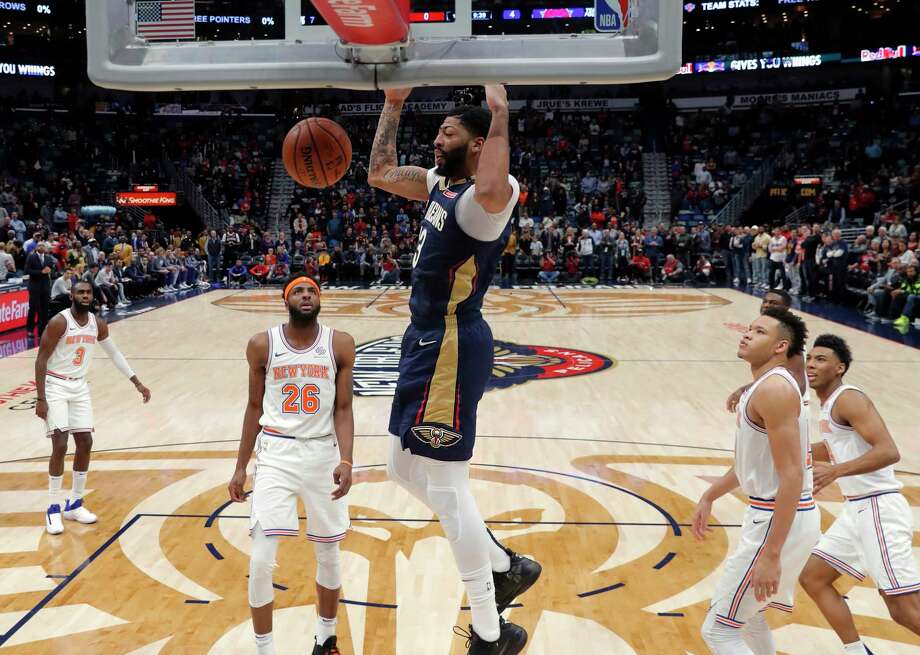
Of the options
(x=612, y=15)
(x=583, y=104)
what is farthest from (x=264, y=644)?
(x=583, y=104)

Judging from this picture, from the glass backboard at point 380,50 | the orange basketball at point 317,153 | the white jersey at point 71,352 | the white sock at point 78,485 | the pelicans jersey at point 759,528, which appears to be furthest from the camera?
the white jersey at point 71,352

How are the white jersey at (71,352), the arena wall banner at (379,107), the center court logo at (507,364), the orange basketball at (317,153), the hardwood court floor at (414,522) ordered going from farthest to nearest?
the arena wall banner at (379,107), the center court logo at (507,364), the white jersey at (71,352), the orange basketball at (317,153), the hardwood court floor at (414,522)

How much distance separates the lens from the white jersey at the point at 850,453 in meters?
3.62

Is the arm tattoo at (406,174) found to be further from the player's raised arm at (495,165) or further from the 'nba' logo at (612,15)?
the 'nba' logo at (612,15)

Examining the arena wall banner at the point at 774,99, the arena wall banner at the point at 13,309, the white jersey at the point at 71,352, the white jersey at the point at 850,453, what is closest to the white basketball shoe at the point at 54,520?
the white jersey at the point at 71,352

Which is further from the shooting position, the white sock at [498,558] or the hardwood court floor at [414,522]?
the hardwood court floor at [414,522]

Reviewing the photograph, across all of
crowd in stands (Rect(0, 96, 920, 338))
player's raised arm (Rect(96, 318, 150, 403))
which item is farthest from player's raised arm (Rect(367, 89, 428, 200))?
crowd in stands (Rect(0, 96, 920, 338))

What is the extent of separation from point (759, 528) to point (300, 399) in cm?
193

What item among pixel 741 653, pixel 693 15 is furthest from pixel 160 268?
pixel 693 15

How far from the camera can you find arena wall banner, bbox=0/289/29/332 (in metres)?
13.6

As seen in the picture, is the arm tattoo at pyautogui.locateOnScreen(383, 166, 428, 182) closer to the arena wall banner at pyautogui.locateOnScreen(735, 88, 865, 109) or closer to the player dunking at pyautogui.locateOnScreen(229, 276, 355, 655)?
the player dunking at pyautogui.locateOnScreen(229, 276, 355, 655)

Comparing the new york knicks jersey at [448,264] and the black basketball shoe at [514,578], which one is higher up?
the new york knicks jersey at [448,264]

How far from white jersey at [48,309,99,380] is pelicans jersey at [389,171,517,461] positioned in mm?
3213

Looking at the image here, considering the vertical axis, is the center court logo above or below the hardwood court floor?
above
